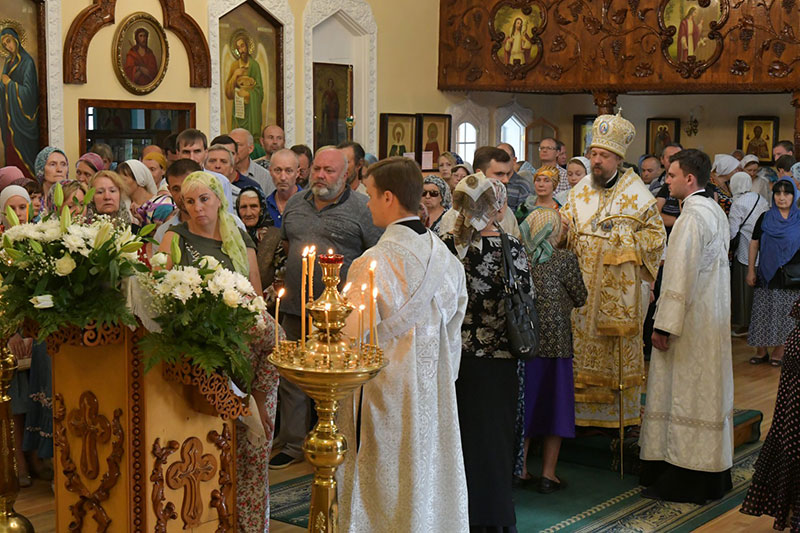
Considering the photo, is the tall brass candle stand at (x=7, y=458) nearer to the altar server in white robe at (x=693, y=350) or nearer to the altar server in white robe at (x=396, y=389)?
the altar server in white robe at (x=396, y=389)

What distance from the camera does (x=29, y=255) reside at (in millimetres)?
3582

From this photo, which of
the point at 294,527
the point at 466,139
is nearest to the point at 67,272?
the point at 294,527

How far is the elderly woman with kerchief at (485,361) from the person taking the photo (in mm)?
4805

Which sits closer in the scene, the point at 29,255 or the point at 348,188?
the point at 29,255

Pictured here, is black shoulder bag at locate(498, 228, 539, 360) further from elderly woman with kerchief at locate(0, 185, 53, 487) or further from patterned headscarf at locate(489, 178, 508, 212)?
elderly woman with kerchief at locate(0, 185, 53, 487)

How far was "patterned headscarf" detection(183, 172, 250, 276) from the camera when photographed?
16.7 feet

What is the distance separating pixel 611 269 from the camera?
251 inches

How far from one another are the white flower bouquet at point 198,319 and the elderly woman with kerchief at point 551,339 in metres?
2.60

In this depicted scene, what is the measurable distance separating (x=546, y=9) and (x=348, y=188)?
30.3 ft

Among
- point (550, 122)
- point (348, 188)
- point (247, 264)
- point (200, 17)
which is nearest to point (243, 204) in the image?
point (348, 188)

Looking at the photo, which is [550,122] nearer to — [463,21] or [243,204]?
[463,21]

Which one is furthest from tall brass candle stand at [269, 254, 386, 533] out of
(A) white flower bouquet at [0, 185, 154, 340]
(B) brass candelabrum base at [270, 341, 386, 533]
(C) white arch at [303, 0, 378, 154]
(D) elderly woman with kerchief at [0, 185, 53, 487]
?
(C) white arch at [303, 0, 378, 154]

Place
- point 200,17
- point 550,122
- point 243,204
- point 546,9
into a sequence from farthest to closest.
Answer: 1. point 550,122
2. point 546,9
3. point 200,17
4. point 243,204

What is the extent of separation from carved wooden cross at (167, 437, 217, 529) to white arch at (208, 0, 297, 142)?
29.1ft
